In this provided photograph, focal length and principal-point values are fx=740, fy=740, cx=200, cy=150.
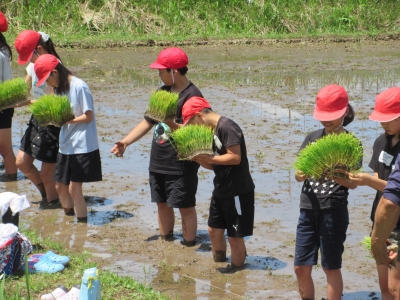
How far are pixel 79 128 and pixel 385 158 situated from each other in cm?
335

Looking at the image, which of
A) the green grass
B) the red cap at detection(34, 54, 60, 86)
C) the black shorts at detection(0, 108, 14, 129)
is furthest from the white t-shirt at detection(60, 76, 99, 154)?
the black shorts at detection(0, 108, 14, 129)

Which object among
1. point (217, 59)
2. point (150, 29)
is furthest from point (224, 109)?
point (150, 29)

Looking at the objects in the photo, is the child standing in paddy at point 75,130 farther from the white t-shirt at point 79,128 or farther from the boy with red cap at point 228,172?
the boy with red cap at point 228,172

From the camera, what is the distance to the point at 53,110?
23.1ft

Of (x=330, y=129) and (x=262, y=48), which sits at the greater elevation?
(x=330, y=129)

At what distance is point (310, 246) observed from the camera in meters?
5.23

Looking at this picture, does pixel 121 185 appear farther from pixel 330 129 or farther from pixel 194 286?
pixel 330 129

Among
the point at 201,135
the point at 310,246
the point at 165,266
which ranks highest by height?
the point at 201,135

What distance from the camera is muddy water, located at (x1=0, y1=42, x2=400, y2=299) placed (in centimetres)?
614

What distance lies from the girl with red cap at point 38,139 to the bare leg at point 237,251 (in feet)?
8.36

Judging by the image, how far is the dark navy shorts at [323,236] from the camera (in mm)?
5129

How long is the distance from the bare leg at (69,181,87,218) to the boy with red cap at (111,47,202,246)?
0.82 metres

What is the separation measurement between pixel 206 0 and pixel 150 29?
7.40ft

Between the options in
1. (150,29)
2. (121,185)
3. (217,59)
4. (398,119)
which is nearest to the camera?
(398,119)
